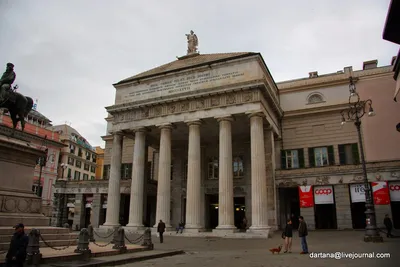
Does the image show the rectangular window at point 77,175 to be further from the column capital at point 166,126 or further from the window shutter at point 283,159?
the window shutter at point 283,159

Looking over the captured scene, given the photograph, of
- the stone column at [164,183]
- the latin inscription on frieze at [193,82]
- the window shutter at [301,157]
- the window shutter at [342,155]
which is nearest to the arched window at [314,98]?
the window shutter at [301,157]

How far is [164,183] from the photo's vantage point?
96.4 feet

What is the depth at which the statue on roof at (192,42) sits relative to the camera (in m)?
36.5

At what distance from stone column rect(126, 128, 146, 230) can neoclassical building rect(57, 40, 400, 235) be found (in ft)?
0.31

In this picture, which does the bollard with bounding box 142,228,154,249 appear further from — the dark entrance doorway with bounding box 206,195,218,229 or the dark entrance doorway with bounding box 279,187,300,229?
the dark entrance doorway with bounding box 206,195,218,229

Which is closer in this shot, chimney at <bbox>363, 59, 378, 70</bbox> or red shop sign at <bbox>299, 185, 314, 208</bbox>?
red shop sign at <bbox>299, 185, 314, 208</bbox>

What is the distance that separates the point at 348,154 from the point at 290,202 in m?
7.68

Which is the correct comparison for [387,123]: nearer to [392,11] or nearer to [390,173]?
[390,173]

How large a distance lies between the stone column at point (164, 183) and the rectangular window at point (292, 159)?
12.5 metres

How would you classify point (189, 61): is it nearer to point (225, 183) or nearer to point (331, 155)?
point (225, 183)

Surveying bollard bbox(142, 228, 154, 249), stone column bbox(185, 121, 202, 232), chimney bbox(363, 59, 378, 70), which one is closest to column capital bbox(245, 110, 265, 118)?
stone column bbox(185, 121, 202, 232)

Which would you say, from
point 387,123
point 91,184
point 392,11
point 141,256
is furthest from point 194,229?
point 392,11

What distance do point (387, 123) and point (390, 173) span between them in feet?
21.4

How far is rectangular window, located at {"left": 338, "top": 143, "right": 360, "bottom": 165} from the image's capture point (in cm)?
3164
